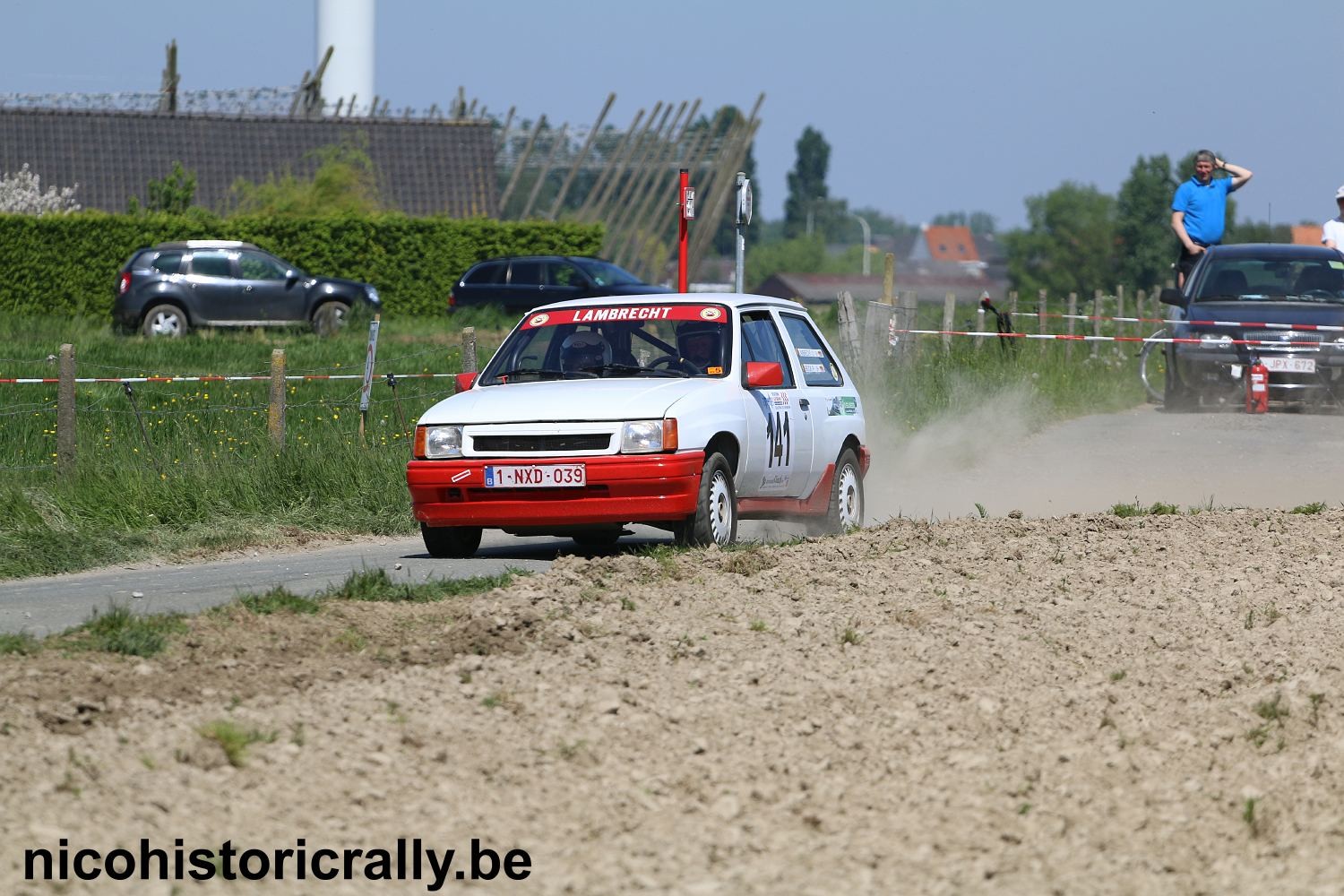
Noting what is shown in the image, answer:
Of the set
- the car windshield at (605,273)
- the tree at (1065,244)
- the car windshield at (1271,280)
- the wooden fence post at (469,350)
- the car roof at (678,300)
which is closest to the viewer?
the car roof at (678,300)

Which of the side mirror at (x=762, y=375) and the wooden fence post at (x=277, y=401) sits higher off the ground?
Answer: the side mirror at (x=762, y=375)

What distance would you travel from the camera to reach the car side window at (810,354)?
42.9 ft

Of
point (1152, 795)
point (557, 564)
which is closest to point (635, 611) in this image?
point (557, 564)

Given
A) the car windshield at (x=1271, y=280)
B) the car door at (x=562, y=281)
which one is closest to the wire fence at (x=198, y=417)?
the car windshield at (x=1271, y=280)

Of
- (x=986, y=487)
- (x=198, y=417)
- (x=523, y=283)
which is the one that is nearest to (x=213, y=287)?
(x=523, y=283)

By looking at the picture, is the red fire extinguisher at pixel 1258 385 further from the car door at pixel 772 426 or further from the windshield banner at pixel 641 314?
the windshield banner at pixel 641 314

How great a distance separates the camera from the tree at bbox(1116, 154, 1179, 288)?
5807 inches

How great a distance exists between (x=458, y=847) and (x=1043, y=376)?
1977cm

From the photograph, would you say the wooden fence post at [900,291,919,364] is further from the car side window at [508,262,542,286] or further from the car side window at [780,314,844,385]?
the car side window at [508,262,542,286]

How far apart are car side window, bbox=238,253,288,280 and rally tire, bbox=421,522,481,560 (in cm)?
2147

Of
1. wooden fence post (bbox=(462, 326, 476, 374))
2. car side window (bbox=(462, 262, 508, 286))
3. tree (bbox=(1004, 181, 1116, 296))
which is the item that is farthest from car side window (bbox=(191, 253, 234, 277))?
tree (bbox=(1004, 181, 1116, 296))

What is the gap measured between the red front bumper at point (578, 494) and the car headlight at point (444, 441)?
0.18 ft

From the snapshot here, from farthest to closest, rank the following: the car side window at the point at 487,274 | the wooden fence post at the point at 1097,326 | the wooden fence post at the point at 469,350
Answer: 1. the car side window at the point at 487,274
2. the wooden fence post at the point at 1097,326
3. the wooden fence post at the point at 469,350

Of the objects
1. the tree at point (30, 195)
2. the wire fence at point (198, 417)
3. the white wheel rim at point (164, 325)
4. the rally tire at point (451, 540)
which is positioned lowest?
the rally tire at point (451, 540)
